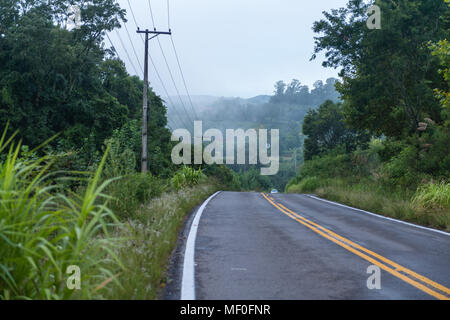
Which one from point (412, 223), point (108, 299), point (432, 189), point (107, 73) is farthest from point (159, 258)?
point (107, 73)

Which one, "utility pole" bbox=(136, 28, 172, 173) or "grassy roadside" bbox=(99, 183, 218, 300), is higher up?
"utility pole" bbox=(136, 28, 172, 173)

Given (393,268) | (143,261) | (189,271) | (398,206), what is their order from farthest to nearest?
(398,206) → (393,268) → (189,271) → (143,261)

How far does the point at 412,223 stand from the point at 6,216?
38.1ft

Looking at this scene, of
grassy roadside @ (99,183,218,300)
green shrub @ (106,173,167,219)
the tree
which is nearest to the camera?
grassy roadside @ (99,183,218,300)

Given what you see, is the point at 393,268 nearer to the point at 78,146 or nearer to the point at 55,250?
the point at 55,250

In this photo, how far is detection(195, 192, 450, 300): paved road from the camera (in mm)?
5422

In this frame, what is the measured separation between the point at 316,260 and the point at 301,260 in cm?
26

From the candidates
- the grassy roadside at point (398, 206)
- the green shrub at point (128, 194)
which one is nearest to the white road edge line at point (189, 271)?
the green shrub at point (128, 194)

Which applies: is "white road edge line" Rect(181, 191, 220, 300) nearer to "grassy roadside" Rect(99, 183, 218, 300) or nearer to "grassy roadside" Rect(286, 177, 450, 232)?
"grassy roadside" Rect(99, 183, 218, 300)

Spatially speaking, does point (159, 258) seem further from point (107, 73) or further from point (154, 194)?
point (107, 73)

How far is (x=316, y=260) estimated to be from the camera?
7195mm

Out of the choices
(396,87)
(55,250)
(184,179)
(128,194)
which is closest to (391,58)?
(396,87)

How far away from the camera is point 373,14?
832 inches

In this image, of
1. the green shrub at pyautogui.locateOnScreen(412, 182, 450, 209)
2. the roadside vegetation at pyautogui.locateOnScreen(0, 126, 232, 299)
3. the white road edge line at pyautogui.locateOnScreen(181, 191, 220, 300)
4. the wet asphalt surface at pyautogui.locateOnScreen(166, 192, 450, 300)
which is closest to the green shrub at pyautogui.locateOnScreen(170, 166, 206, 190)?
the wet asphalt surface at pyautogui.locateOnScreen(166, 192, 450, 300)
